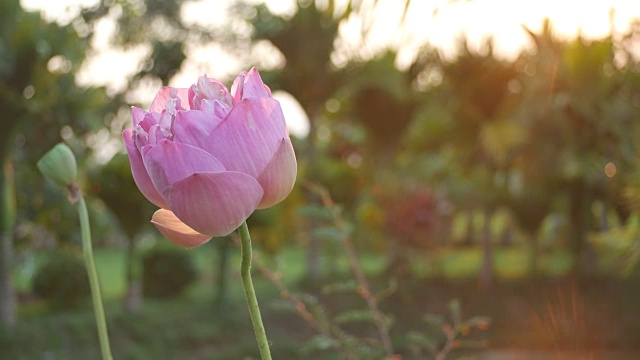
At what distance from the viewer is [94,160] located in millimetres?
13297

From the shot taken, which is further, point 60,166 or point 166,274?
point 166,274

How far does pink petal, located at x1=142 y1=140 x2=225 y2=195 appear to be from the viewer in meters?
0.50

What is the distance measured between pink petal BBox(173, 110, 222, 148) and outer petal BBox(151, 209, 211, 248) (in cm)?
6

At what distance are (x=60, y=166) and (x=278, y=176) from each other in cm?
30

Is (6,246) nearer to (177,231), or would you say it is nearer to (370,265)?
(177,231)

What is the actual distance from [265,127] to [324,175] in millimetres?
14031

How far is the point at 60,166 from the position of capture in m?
0.75

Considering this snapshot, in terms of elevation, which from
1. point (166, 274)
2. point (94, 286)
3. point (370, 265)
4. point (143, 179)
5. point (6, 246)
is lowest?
point (370, 265)

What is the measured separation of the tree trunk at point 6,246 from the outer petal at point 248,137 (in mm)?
8820

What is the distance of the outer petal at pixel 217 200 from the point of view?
0.49 metres

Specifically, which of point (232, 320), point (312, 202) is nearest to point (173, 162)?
point (232, 320)

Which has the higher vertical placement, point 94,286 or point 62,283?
point 94,286

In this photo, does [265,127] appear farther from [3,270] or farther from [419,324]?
[419,324]

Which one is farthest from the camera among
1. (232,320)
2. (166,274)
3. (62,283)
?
(166,274)
